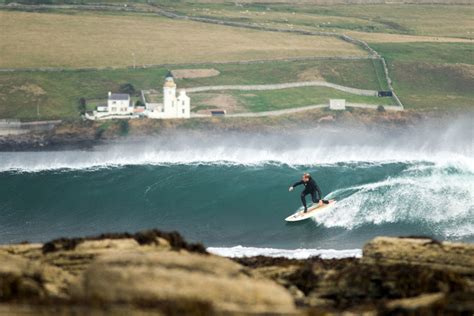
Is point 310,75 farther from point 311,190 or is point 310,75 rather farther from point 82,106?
point 311,190

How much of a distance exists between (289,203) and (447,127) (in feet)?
93.0

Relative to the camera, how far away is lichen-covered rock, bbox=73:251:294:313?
1914 centimetres

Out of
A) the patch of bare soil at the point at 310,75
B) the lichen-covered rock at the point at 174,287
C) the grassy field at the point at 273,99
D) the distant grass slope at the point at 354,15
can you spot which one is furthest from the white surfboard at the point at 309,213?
the distant grass slope at the point at 354,15

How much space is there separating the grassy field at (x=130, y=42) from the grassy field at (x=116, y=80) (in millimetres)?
2393

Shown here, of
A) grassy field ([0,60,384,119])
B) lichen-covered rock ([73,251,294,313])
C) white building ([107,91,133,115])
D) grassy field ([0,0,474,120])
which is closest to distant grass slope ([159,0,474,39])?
grassy field ([0,0,474,120])

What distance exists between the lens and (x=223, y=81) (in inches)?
3775

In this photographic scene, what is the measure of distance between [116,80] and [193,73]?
5042mm

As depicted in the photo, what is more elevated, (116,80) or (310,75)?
(116,80)

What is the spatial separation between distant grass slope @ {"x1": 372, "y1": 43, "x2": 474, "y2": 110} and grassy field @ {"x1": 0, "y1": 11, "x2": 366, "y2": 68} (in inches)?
143

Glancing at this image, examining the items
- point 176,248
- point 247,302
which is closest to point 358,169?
point 176,248

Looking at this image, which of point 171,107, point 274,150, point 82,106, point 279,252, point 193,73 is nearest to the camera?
point 279,252

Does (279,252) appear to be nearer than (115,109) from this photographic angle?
Yes

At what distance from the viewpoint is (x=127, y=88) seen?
303ft

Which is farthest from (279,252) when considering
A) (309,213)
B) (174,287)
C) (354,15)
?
(354,15)
